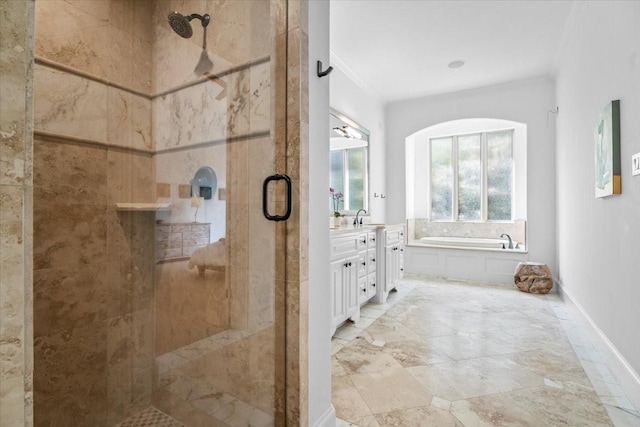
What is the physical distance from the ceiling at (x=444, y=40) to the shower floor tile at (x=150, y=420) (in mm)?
3301

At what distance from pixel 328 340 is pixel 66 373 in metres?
1.13

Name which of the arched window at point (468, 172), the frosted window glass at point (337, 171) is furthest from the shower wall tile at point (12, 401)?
the arched window at point (468, 172)

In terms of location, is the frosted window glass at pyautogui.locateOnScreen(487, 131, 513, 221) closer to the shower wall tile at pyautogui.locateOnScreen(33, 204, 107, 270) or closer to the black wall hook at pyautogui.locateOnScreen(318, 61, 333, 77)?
the black wall hook at pyautogui.locateOnScreen(318, 61, 333, 77)

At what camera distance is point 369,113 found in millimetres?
4785

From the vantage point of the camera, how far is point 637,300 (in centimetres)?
173

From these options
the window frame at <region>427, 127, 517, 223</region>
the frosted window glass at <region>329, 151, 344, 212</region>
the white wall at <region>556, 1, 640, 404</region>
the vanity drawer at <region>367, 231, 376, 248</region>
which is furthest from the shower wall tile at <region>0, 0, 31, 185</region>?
the window frame at <region>427, 127, 517, 223</region>

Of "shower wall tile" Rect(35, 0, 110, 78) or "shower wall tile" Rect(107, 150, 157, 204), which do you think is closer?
"shower wall tile" Rect(35, 0, 110, 78)

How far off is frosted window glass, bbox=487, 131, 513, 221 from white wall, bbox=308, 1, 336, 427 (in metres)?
4.88

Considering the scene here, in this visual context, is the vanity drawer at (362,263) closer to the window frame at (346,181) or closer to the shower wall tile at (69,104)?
the window frame at (346,181)

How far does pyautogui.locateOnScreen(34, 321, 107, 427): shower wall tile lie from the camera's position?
1.23 metres

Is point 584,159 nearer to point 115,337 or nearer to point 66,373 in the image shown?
point 115,337

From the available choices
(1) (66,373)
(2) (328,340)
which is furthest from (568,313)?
(1) (66,373)

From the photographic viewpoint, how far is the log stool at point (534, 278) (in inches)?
157

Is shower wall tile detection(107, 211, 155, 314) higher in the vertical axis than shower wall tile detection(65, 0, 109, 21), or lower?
lower
